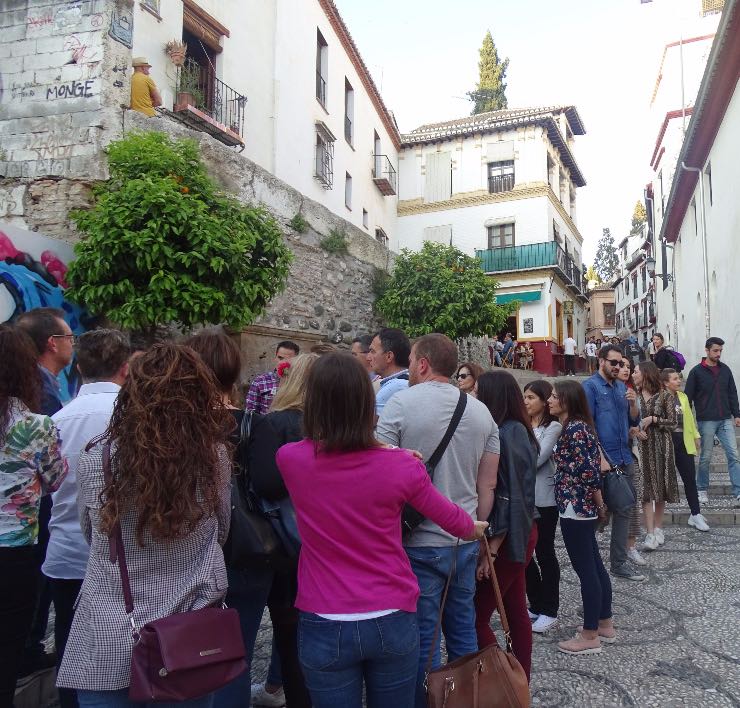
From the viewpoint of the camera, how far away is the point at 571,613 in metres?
4.40

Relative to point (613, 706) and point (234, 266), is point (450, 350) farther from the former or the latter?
point (234, 266)

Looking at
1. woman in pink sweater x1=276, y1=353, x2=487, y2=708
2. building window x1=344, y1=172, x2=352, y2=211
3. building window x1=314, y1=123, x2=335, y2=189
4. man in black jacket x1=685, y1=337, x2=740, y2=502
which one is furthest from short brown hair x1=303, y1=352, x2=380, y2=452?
building window x1=344, y1=172, x2=352, y2=211

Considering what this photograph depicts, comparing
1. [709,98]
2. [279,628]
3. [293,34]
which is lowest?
[279,628]

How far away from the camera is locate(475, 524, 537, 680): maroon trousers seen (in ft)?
10.2

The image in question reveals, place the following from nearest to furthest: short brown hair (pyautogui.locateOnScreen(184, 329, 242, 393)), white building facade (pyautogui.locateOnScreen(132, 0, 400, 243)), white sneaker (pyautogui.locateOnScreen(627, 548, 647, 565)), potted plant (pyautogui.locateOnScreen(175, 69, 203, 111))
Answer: short brown hair (pyautogui.locateOnScreen(184, 329, 242, 393)) < white sneaker (pyautogui.locateOnScreen(627, 548, 647, 565)) < potted plant (pyautogui.locateOnScreen(175, 69, 203, 111)) < white building facade (pyautogui.locateOnScreen(132, 0, 400, 243))

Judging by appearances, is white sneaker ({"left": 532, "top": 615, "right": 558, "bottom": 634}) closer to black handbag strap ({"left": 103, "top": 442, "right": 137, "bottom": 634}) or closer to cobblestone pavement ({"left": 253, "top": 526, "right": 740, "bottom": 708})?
cobblestone pavement ({"left": 253, "top": 526, "right": 740, "bottom": 708})

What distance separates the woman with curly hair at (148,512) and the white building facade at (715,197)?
1155 centimetres

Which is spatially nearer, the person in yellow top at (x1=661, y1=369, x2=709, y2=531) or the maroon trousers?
the maroon trousers

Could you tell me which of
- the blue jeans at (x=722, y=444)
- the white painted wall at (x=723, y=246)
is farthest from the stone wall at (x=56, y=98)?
the white painted wall at (x=723, y=246)

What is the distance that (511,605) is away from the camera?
318 cm

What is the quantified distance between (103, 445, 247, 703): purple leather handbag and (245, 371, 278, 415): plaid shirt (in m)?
2.87

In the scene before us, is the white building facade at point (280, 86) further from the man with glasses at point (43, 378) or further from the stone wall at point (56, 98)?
the man with glasses at point (43, 378)

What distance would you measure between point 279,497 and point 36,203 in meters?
5.65

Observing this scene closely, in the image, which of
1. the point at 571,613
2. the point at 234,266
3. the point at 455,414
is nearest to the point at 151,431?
the point at 455,414
